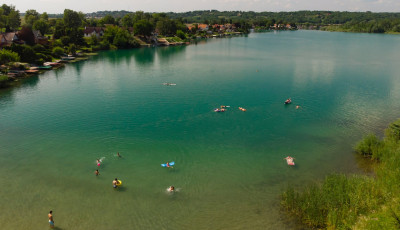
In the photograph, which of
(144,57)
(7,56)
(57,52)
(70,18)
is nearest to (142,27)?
(70,18)

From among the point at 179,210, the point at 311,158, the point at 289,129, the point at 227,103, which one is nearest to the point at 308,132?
the point at 289,129

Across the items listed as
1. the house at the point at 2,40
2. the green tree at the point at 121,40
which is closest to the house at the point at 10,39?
the house at the point at 2,40

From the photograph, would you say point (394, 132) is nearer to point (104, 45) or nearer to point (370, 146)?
point (370, 146)

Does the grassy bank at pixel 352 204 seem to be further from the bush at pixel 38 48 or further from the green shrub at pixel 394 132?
the bush at pixel 38 48

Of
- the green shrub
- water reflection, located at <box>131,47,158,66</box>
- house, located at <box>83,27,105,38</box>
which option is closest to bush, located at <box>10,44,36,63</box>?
water reflection, located at <box>131,47,158,66</box>

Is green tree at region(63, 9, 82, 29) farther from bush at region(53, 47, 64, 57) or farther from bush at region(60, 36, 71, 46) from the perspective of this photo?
bush at region(53, 47, 64, 57)

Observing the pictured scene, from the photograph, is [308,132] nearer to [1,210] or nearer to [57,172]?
[57,172]
